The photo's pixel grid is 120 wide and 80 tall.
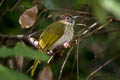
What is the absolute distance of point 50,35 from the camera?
3.29m

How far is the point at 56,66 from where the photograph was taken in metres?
4.36

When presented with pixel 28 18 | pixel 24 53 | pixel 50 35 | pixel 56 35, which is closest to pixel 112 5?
pixel 24 53

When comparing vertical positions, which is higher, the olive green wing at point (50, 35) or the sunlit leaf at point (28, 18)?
the sunlit leaf at point (28, 18)

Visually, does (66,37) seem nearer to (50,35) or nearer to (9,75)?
(50,35)

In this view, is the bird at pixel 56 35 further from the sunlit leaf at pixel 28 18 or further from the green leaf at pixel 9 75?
the green leaf at pixel 9 75

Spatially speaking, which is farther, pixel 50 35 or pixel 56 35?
pixel 56 35

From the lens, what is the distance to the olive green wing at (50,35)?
3084 mm

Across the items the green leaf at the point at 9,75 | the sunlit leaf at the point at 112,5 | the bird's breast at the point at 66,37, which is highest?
the sunlit leaf at the point at 112,5

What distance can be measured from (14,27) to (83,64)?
1.14m

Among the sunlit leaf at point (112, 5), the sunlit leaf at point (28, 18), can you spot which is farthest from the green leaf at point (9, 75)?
the sunlit leaf at point (28, 18)

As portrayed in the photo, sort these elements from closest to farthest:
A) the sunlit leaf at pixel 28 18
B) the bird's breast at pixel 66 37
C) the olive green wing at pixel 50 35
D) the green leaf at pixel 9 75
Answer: the green leaf at pixel 9 75 < the sunlit leaf at pixel 28 18 < the olive green wing at pixel 50 35 < the bird's breast at pixel 66 37

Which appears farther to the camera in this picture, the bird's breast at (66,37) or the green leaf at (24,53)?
the bird's breast at (66,37)

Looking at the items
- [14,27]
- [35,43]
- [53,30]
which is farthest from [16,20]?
[35,43]

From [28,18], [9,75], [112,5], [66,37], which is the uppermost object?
[112,5]
